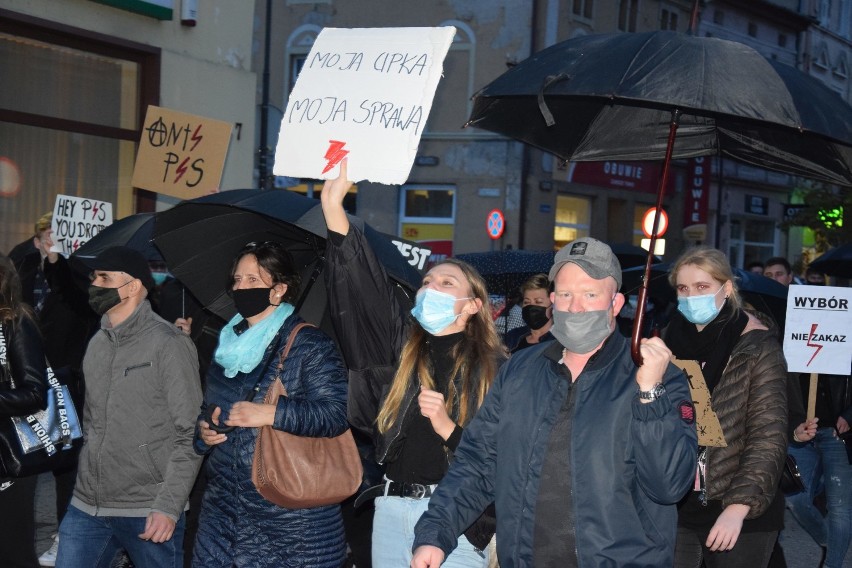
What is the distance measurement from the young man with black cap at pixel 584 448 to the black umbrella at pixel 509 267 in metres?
5.35

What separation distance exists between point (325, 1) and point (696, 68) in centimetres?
2704

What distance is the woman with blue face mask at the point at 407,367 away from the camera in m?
4.37

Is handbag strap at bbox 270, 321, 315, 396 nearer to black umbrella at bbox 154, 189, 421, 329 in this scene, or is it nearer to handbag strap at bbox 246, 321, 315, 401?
handbag strap at bbox 246, 321, 315, 401

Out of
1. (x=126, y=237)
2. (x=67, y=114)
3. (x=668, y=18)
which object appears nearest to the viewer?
(x=126, y=237)

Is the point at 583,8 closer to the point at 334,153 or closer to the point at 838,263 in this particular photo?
the point at 838,263

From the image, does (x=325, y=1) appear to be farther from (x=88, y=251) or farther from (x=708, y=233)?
→ (x=88, y=251)

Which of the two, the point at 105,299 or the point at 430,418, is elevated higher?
the point at 105,299

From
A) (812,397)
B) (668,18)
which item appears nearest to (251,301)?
(812,397)

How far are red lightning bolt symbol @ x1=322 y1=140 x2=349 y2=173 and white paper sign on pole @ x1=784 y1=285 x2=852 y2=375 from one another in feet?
12.0

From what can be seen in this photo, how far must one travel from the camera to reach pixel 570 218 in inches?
1223

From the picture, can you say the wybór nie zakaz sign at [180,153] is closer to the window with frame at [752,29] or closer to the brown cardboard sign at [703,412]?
the brown cardboard sign at [703,412]

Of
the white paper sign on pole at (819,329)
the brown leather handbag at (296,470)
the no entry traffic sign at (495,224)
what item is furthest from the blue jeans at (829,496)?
the no entry traffic sign at (495,224)

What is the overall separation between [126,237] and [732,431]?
14.8 feet

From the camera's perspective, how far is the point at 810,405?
285 inches
